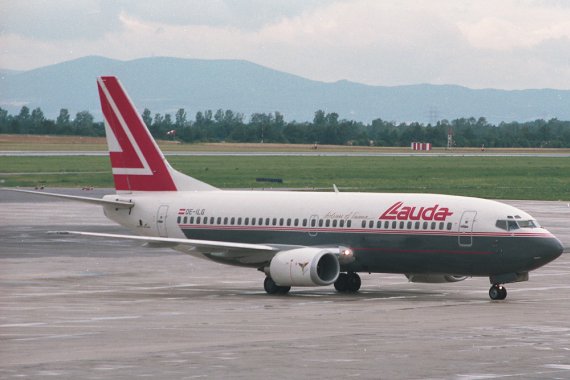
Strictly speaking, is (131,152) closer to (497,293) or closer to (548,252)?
(497,293)

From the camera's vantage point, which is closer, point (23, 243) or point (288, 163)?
point (23, 243)

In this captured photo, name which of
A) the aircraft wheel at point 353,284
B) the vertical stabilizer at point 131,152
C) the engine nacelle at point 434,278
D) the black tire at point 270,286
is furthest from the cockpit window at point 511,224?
the vertical stabilizer at point 131,152

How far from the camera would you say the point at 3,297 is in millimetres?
40625

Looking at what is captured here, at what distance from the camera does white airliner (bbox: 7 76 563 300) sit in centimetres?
4059

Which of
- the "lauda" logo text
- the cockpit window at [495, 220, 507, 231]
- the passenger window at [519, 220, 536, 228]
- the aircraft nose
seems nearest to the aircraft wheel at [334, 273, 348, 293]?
the "lauda" logo text

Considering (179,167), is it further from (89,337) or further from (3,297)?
(89,337)

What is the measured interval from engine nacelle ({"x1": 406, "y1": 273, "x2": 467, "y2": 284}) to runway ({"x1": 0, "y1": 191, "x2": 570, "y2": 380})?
1.78 ft

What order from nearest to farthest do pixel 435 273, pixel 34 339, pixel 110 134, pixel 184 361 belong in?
pixel 184 361 → pixel 34 339 → pixel 435 273 → pixel 110 134

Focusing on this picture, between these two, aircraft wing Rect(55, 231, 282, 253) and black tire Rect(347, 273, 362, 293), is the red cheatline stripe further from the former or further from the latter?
black tire Rect(347, 273, 362, 293)

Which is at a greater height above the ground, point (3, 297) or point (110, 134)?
point (110, 134)

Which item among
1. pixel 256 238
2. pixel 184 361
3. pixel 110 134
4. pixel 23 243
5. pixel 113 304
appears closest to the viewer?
A: pixel 184 361

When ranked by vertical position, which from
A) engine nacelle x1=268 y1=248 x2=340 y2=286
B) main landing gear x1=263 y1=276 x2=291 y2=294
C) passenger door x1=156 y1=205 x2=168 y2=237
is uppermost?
passenger door x1=156 y1=205 x2=168 y2=237

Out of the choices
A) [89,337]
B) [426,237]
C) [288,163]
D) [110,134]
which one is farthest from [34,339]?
[288,163]

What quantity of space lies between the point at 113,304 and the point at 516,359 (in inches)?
576
